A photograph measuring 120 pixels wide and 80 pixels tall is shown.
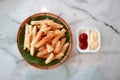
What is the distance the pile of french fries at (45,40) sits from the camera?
90 centimetres

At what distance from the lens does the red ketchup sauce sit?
961 mm

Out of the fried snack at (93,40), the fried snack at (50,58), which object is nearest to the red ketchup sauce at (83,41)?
the fried snack at (93,40)

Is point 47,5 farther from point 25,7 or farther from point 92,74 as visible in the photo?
point 92,74

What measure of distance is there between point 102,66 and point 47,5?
0.96ft

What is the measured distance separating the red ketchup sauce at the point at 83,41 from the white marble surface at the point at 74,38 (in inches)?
1.3

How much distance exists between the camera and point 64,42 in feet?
3.08

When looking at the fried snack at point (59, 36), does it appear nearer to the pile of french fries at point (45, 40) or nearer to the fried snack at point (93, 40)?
the pile of french fries at point (45, 40)

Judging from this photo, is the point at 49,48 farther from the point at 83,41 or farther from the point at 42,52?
the point at 83,41

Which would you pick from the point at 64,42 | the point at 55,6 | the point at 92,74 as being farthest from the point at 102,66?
the point at 55,6

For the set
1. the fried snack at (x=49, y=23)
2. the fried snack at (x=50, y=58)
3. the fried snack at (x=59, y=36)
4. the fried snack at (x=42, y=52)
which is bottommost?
the fried snack at (x=50, y=58)

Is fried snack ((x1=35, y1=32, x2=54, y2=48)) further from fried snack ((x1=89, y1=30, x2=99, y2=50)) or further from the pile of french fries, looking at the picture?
fried snack ((x1=89, y1=30, x2=99, y2=50))

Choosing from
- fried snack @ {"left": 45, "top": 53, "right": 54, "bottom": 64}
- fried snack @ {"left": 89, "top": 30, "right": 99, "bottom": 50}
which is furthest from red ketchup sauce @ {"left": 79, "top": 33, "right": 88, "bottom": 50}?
fried snack @ {"left": 45, "top": 53, "right": 54, "bottom": 64}

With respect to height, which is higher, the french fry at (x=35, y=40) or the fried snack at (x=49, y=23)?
the fried snack at (x=49, y=23)

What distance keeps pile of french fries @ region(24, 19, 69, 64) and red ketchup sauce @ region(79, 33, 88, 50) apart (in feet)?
0.19
